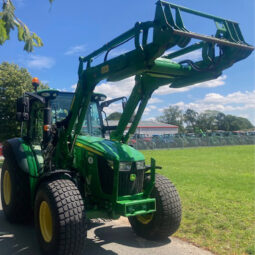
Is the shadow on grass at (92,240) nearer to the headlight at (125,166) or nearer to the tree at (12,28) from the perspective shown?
the headlight at (125,166)

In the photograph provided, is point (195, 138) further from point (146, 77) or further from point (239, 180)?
point (146, 77)

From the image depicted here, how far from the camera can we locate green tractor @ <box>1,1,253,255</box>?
3559mm

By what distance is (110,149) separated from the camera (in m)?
4.30

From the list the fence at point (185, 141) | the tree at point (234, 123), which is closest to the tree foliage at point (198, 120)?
the tree at point (234, 123)

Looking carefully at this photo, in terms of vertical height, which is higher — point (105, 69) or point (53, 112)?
point (105, 69)

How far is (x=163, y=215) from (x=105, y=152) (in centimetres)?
133

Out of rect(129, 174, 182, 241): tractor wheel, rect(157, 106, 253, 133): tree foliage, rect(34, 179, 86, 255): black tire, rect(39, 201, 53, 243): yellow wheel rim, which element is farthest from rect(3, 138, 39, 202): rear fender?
rect(157, 106, 253, 133): tree foliage

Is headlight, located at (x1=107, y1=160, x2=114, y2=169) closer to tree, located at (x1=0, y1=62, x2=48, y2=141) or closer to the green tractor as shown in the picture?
Answer: the green tractor

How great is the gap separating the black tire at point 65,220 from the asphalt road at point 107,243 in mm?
644

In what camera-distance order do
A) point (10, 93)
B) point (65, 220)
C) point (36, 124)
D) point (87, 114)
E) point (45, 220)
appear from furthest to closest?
point (10, 93), point (36, 124), point (87, 114), point (45, 220), point (65, 220)

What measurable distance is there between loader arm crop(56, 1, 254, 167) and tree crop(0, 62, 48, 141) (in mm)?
10175

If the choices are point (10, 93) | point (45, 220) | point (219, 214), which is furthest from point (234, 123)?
point (45, 220)

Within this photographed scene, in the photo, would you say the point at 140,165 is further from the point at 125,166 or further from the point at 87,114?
the point at 87,114

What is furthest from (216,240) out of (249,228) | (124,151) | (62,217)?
(62,217)
